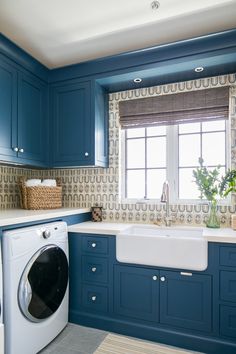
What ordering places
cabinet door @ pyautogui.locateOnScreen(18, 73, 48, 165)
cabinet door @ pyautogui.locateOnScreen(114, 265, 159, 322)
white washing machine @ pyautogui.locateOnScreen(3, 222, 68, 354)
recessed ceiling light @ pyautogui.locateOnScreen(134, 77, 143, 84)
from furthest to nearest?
recessed ceiling light @ pyautogui.locateOnScreen(134, 77, 143, 84) → cabinet door @ pyautogui.locateOnScreen(18, 73, 48, 165) → cabinet door @ pyautogui.locateOnScreen(114, 265, 159, 322) → white washing machine @ pyautogui.locateOnScreen(3, 222, 68, 354)

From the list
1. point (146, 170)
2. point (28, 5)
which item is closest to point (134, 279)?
point (146, 170)

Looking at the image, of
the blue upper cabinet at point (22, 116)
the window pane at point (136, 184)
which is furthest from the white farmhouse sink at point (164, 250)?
the blue upper cabinet at point (22, 116)

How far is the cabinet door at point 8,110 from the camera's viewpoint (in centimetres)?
199

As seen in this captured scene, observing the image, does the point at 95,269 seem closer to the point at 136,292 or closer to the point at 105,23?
the point at 136,292

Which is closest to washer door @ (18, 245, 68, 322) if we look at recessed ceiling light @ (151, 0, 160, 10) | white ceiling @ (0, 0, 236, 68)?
white ceiling @ (0, 0, 236, 68)

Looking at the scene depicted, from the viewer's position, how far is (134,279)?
1.94m

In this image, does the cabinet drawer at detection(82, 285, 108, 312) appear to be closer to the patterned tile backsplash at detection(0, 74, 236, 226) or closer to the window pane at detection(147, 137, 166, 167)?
the patterned tile backsplash at detection(0, 74, 236, 226)

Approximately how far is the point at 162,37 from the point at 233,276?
6.33 ft

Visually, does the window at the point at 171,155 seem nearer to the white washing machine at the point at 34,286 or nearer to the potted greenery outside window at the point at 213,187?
the potted greenery outside window at the point at 213,187

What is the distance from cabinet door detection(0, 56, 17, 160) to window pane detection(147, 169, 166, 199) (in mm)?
1329

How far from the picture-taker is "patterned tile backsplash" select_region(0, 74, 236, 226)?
88.2 inches

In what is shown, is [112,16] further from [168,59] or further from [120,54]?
[168,59]

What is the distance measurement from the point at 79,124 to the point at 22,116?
53cm

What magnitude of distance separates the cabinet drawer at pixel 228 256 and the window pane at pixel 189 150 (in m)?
0.92
